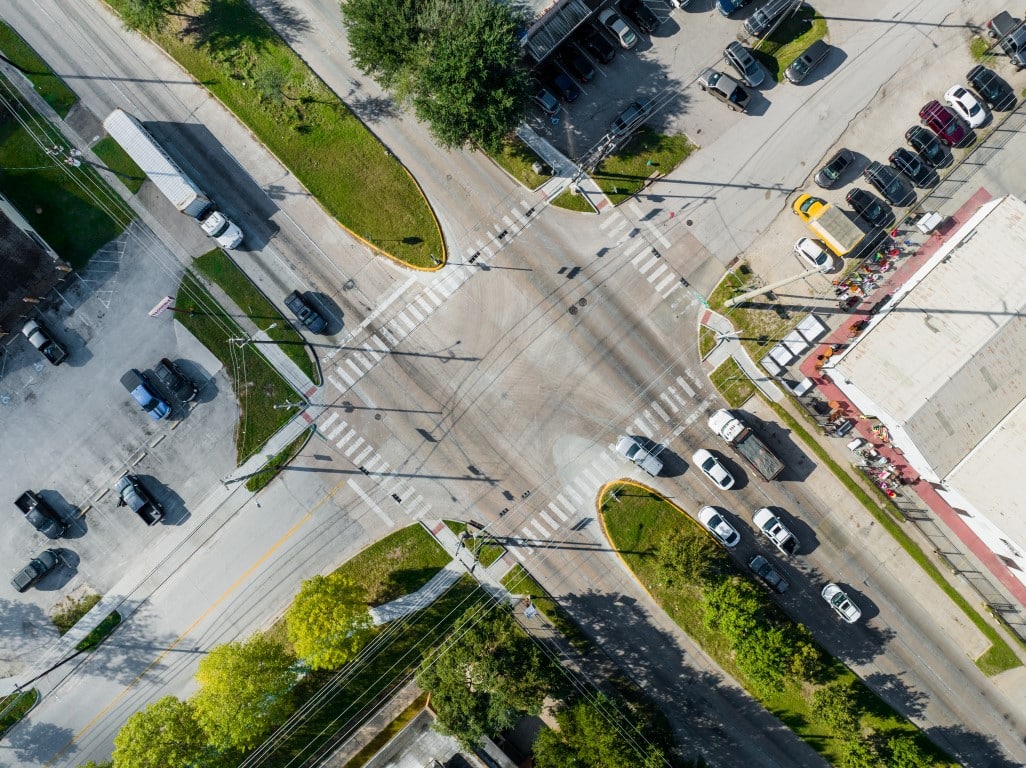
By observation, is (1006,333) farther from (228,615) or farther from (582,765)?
(228,615)

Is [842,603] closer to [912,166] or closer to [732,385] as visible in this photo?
[732,385]

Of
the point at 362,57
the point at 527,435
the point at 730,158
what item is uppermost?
the point at 362,57

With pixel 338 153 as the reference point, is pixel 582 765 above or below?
below

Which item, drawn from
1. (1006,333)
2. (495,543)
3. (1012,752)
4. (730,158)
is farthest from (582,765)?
(730,158)

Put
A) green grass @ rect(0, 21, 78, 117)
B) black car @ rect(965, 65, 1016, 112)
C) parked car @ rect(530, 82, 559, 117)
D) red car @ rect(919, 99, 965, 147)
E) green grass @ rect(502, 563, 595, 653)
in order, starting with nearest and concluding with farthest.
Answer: parked car @ rect(530, 82, 559, 117)
green grass @ rect(502, 563, 595, 653)
red car @ rect(919, 99, 965, 147)
black car @ rect(965, 65, 1016, 112)
green grass @ rect(0, 21, 78, 117)

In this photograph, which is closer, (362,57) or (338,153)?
(362,57)

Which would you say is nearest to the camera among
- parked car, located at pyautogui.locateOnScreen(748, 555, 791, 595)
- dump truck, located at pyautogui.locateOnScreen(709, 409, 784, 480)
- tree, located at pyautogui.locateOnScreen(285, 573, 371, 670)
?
tree, located at pyautogui.locateOnScreen(285, 573, 371, 670)

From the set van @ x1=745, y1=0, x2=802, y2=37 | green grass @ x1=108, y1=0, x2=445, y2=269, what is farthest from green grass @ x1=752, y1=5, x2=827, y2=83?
green grass @ x1=108, y1=0, x2=445, y2=269

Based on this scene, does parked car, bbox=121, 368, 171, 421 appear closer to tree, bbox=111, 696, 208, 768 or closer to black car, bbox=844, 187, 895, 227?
tree, bbox=111, 696, 208, 768
